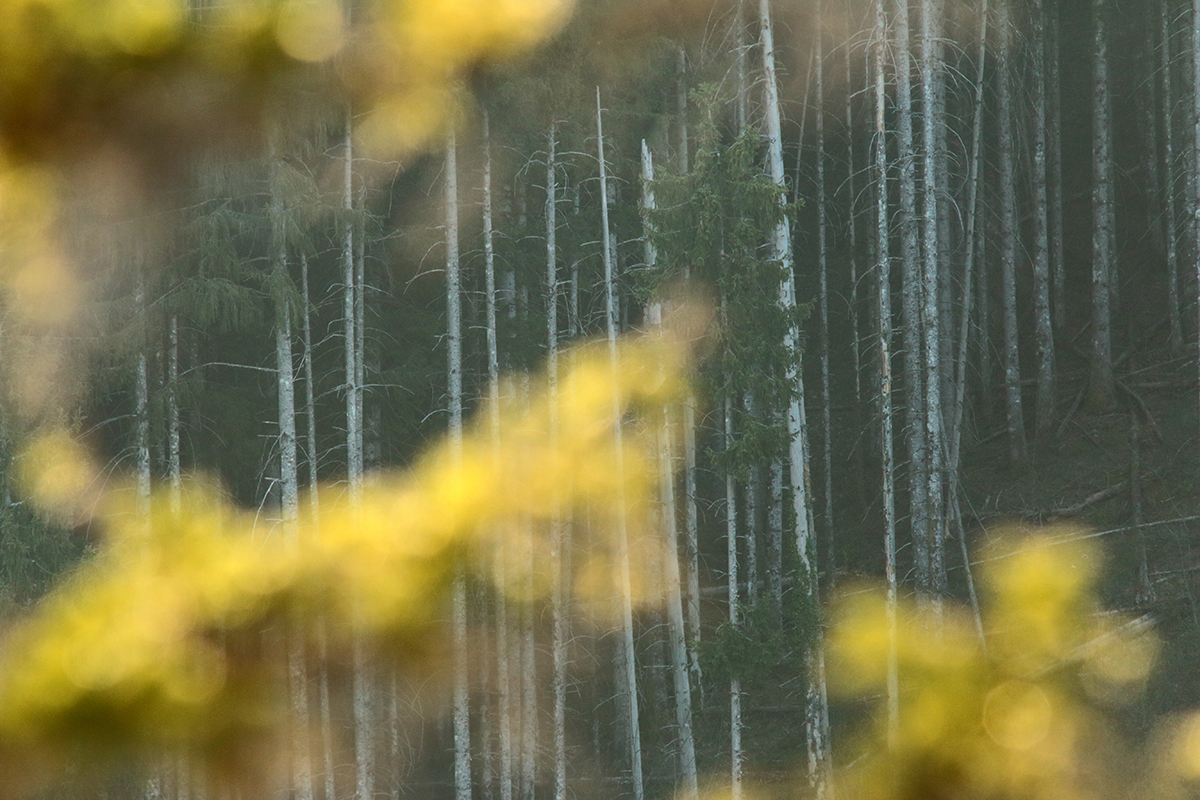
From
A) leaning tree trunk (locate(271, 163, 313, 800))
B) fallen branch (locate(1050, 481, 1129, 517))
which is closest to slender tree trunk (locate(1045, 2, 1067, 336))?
fallen branch (locate(1050, 481, 1129, 517))

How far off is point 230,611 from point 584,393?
105 centimetres

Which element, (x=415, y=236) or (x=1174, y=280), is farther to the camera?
(x=1174, y=280)

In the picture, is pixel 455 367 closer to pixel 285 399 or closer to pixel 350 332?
pixel 350 332

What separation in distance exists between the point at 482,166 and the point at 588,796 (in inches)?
390

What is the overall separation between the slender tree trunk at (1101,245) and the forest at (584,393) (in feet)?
0.30

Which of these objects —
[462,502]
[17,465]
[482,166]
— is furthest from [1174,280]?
[462,502]

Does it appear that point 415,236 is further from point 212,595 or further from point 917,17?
point 212,595

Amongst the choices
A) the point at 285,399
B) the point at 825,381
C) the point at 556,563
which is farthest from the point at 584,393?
the point at 825,381

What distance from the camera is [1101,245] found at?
67.7 feet

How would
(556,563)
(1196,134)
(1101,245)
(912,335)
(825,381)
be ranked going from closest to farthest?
(912,335), (556,563), (1196,134), (1101,245), (825,381)

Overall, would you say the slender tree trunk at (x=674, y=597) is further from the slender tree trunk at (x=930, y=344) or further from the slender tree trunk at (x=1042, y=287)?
the slender tree trunk at (x=1042, y=287)

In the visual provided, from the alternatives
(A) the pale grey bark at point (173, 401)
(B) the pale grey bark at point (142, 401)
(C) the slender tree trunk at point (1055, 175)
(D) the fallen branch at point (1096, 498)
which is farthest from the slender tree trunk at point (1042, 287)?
(B) the pale grey bark at point (142, 401)

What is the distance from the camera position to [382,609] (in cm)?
247

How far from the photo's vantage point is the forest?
2.25 m
